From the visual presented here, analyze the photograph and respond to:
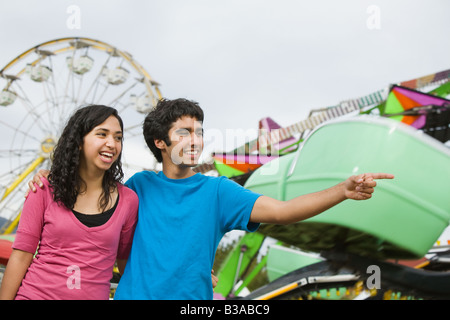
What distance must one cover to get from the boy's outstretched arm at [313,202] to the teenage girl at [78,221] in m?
0.37

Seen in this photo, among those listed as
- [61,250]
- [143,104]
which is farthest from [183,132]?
[143,104]

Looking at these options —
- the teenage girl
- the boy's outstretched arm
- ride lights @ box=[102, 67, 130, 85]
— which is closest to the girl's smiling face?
the teenage girl

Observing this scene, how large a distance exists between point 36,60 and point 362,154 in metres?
7.88

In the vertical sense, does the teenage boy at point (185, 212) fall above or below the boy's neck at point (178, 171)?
below

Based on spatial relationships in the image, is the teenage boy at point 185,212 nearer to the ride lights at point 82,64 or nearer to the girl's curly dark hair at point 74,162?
the girl's curly dark hair at point 74,162

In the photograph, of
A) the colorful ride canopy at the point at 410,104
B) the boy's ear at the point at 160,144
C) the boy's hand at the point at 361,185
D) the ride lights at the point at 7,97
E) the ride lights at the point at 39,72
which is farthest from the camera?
the ride lights at the point at 7,97

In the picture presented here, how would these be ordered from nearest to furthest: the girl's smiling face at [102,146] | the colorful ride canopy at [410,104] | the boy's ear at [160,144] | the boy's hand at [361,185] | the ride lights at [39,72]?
the boy's hand at [361,185] < the girl's smiling face at [102,146] < the boy's ear at [160,144] < the colorful ride canopy at [410,104] < the ride lights at [39,72]

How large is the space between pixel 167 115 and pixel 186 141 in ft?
0.38

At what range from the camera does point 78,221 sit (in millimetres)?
962

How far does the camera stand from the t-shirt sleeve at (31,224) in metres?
0.94

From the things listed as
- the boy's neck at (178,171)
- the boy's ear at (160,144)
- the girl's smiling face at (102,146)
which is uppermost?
the boy's ear at (160,144)

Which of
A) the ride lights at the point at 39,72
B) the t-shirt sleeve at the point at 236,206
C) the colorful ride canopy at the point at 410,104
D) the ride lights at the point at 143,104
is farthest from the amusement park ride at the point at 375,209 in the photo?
the ride lights at the point at 39,72

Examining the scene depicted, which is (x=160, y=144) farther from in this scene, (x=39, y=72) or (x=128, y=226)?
(x=39, y=72)

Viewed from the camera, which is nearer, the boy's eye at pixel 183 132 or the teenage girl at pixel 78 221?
the teenage girl at pixel 78 221
